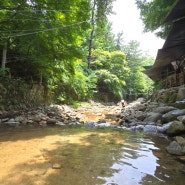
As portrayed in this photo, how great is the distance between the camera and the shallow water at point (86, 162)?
2.76m

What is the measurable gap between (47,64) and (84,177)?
7733 mm

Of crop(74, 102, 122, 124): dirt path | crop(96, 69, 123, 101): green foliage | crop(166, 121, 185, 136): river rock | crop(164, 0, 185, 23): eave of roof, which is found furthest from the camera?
crop(96, 69, 123, 101): green foliage

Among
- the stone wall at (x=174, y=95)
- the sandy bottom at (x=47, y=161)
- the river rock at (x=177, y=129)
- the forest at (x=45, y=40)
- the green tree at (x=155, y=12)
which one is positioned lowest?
the sandy bottom at (x=47, y=161)

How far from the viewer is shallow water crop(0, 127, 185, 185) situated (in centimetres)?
276

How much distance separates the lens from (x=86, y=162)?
345 cm

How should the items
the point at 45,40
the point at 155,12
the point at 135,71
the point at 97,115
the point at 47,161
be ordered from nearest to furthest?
the point at 47,161
the point at 45,40
the point at 97,115
the point at 155,12
the point at 135,71

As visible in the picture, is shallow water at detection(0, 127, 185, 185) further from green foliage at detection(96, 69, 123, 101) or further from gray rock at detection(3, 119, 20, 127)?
green foliage at detection(96, 69, 123, 101)

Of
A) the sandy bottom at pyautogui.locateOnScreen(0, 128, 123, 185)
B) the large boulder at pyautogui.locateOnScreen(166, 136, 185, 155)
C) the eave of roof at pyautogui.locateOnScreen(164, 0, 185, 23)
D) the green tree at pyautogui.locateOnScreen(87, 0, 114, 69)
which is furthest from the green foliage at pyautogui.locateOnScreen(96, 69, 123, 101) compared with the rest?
the large boulder at pyautogui.locateOnScreen(166, 136, 185, 155)

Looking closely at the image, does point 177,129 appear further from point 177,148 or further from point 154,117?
point 154,117

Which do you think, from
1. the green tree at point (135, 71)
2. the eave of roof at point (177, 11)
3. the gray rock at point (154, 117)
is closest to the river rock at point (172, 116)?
the gray rock at point (154, 117)

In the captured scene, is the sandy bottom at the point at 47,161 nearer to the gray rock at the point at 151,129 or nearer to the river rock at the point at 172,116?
the gray rock at the point at 151,129

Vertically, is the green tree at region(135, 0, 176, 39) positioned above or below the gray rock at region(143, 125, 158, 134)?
above

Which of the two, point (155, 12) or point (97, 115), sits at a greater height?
point (155, 12)

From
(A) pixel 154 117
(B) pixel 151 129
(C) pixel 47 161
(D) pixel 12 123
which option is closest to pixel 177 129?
(B) pixel 151 129
